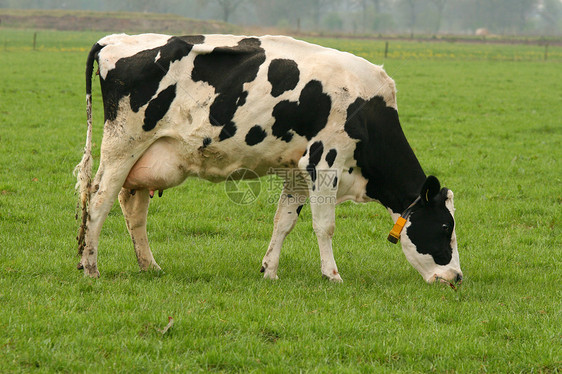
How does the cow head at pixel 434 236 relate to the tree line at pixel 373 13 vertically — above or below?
above

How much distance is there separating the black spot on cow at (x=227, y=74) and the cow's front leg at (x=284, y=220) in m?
1.08

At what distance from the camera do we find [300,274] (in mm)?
7301

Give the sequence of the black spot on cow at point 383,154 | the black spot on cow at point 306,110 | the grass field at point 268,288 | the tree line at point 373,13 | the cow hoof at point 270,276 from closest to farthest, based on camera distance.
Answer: the grass field at point 268,288
the black spot on cow at point 306,110
the black spot on cow at point 383,154
the cow hoof at point 270,276
the tree line at point 373,13

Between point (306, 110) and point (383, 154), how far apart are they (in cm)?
98

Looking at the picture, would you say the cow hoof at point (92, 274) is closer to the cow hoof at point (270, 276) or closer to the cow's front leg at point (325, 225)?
the cow hoof at point (270, 276)

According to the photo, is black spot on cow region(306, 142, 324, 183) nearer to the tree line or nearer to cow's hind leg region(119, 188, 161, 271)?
cow's hind leg region(119, 188, 161, 271)

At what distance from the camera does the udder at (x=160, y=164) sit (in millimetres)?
6793

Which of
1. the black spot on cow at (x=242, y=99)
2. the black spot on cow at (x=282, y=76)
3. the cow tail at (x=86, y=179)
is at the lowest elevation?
the cow tail at (x=86, y=179)

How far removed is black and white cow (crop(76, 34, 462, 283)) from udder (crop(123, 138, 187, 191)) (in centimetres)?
1

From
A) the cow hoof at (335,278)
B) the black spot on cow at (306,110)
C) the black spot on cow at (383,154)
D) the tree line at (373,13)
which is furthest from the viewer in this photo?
the tree line at (373,13)

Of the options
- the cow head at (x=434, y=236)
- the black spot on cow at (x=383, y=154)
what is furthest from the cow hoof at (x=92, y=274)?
the cow head at (x=434, y=236)

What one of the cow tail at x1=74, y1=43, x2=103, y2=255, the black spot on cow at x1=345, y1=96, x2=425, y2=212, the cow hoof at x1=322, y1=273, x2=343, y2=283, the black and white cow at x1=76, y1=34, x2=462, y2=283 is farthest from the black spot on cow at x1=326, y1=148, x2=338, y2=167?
the cow tail at x1=74, y1=43, x2=103, y2=255

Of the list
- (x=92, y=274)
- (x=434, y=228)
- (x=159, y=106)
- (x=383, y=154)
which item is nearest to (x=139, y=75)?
(x=159, y=106)

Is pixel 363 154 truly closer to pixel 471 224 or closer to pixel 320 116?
pixel 320 116
